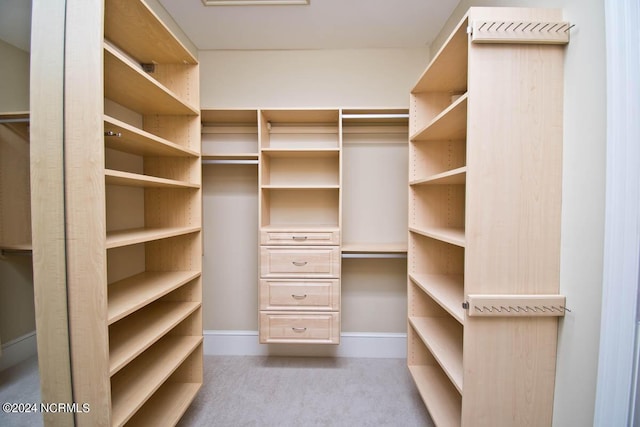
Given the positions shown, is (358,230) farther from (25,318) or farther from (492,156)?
(25,318)

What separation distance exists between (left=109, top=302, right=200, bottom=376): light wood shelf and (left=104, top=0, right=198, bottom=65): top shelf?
1.48 metres

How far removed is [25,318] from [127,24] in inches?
52.0

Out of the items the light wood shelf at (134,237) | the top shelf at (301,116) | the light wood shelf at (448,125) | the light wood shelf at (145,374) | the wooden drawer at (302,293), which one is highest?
the top shelf at (301,116)

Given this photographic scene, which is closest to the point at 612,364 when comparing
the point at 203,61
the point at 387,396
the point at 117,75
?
the point at 387,396

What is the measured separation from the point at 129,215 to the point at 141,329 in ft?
2.21

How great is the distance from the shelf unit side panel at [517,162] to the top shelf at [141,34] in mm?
1444

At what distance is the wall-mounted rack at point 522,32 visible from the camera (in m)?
1.00

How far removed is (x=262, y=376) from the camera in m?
2.10

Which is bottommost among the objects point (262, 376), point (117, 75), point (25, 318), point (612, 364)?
point (262, 376)

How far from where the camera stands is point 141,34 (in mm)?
1336

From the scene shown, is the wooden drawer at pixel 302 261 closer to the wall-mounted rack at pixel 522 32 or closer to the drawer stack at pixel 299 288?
the drawer stack at pixel 299 288

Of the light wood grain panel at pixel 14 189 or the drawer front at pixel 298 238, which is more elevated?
the light wood grain panel at pixel 14 189

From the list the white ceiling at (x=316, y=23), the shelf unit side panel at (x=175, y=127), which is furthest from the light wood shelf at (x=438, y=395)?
the white ceiling at (x=316, y=23)

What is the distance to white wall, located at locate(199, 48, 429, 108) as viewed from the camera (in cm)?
234
